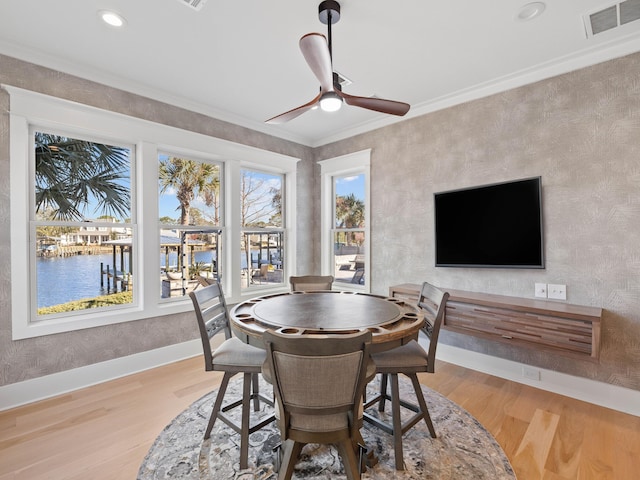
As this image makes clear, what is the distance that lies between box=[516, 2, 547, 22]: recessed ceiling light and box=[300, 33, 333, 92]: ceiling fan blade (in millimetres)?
1442

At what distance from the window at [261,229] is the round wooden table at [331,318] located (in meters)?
1.87

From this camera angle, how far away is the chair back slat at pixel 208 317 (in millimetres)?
1974

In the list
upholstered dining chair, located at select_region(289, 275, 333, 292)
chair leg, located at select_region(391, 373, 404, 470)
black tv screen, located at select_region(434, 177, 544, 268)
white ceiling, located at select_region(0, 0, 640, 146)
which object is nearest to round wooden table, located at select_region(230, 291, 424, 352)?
chair leg, located at select_region(391, 373, 404, 470)

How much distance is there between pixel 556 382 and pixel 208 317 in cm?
301

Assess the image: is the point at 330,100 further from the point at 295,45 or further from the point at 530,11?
the point at 530,11

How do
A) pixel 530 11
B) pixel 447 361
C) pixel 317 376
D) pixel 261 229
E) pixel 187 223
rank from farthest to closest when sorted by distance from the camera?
pixel 261 229 < pixel 187 223 < pixel 447 361 < pixel 530 11 < pixel 317 376

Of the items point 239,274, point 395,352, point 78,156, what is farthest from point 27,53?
point 395,352

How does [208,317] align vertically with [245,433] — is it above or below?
above

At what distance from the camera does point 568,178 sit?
273cm

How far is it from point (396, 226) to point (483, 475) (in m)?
2.62

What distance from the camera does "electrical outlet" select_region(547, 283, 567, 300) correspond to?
8.96ft

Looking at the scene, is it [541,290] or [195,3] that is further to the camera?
[541,290]

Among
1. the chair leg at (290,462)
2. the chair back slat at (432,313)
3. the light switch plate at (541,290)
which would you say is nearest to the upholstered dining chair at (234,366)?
the chair leg at (290,462)

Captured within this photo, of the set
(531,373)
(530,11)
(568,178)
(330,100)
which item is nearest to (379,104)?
(330,100)
